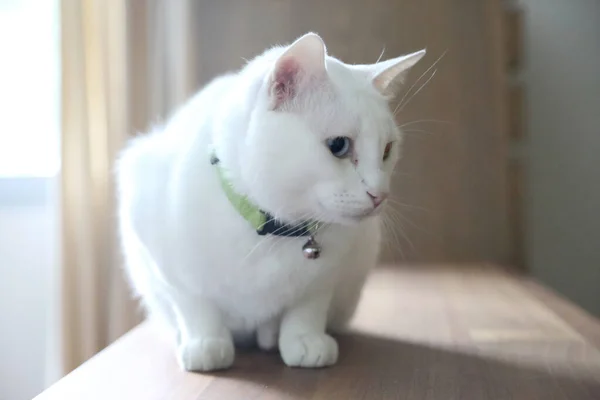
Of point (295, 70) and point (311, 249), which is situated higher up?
point (295, 70)

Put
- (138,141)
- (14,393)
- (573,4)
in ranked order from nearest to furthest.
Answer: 1. (138,141)
2. (14,393)
3. (573,4)

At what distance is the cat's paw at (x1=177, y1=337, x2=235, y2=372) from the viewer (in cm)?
78

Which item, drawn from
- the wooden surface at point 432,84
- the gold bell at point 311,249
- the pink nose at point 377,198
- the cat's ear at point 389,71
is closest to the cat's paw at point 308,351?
the gold bell at point 311,249

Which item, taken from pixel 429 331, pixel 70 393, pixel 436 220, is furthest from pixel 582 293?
pixel 70 393

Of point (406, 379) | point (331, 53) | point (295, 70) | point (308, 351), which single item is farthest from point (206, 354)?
point (331, 53)

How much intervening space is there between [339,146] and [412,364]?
324mm

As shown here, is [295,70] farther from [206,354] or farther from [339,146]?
[206,354]

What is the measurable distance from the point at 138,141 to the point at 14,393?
0.68 m

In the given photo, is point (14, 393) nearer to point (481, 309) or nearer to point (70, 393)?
point (70, 393)

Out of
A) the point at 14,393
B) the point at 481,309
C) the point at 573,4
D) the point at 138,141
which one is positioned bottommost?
the point at 14,393

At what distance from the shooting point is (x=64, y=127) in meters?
1.18

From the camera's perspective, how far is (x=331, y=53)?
170cm

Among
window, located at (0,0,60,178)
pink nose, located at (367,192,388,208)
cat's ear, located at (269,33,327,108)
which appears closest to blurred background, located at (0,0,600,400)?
window, located at (0,0,60,178)

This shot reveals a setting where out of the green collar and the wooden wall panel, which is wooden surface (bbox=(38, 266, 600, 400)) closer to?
the green collar
